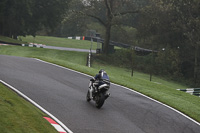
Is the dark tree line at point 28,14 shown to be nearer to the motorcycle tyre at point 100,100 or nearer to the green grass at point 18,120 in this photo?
the motorcycle tyre at point 100,100

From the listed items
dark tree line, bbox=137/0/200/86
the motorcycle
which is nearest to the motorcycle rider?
the motorcycle

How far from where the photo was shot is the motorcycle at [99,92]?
12742 mm

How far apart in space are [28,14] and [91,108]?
37382mm

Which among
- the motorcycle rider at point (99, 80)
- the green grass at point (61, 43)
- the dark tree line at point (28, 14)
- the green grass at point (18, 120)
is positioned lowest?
the green grass at point (18, 120)

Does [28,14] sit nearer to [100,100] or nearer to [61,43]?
[61,43]

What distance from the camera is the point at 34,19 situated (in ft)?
166

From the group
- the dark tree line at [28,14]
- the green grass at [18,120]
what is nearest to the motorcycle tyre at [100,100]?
the green grass at [18,120]

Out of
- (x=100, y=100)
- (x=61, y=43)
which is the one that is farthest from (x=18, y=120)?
(x=61, y=43)

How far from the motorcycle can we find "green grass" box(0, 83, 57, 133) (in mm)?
3182

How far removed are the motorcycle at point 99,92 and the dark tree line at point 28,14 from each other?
33915mm

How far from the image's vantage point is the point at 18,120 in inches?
349

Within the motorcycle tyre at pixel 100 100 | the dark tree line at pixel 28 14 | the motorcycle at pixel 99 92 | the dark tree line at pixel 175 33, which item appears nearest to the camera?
the motorcycle at pixel 99 92

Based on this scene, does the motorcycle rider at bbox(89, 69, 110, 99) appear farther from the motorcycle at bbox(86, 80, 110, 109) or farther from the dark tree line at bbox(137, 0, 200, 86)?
the dark tree line at bbox(137, 0, 200, 86)

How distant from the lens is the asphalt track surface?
11309mm
